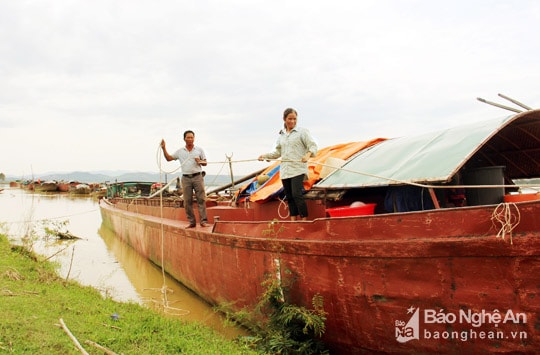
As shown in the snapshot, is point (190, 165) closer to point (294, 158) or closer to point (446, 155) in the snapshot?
point (294, 158)

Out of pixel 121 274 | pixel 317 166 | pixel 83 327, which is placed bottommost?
pixel 121 274

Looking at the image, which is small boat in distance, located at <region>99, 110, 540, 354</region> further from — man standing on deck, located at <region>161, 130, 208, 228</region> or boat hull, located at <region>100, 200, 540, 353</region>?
man standing on deck, located at <region>161, 130, 208, 228</region>

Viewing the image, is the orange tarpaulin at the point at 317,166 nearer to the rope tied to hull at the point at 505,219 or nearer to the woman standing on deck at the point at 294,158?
the woman standing on deck at the point at 294,158

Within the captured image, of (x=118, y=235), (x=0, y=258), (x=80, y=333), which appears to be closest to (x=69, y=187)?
(x=118, y=235)

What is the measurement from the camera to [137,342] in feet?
12.7

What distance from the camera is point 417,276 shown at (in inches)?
123

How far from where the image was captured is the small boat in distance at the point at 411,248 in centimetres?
282

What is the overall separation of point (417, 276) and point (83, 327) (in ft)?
11.1

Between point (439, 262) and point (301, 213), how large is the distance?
1936 mm

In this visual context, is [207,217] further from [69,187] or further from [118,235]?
[69,187]
